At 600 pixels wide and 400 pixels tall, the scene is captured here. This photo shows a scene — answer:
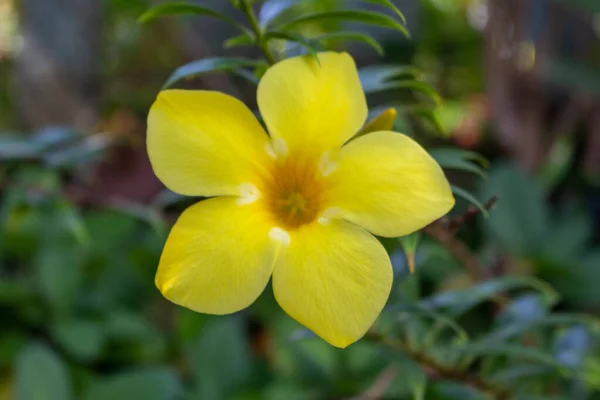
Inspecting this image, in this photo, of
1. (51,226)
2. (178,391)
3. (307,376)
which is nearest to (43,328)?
(51,226)

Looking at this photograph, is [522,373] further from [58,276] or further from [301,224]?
[58,276]

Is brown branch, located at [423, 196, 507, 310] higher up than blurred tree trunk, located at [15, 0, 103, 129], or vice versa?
brown branch, located at [423, 196, 507, 310]

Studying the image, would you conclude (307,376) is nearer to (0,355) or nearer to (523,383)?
(523,383)

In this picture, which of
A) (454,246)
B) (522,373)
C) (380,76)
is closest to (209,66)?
(380,76)

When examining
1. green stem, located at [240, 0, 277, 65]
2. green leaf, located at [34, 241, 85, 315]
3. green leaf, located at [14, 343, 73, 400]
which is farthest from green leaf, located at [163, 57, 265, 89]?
green leaf, located at [34, 241, 85, 315]

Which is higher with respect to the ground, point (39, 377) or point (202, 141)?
point (202, 141)

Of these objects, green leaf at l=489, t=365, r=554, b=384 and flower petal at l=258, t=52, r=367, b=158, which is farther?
green leaf at l=489, t=365, r=554, b=384

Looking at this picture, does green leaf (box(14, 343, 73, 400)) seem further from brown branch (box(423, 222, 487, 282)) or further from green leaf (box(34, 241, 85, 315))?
brown branch (box(423, 222, 487, 282))
